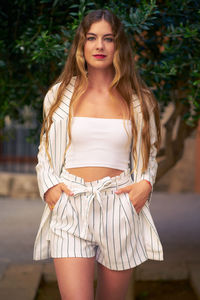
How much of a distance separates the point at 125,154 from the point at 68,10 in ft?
4.65

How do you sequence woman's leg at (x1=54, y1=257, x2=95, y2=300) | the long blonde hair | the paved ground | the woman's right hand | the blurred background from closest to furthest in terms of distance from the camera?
woman's leg at (x1=54, y1=257, x2=95, y2=300)
the woman's right hand
the long blonde hair
the blurred background
the paved ground

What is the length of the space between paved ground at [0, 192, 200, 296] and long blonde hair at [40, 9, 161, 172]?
2.69 m

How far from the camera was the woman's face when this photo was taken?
3.04 metres

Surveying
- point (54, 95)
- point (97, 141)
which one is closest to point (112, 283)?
point (97, 141)

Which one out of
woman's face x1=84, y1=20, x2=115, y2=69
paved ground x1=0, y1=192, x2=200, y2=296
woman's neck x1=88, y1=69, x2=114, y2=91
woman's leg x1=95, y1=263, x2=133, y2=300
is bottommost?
paved ground x1=0, y1=192, x2=200, y2=296

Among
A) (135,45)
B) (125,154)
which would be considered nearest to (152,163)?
(125,154)

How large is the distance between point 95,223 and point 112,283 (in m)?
0.37

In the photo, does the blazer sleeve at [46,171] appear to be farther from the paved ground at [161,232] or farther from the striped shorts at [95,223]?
the paved ground at [161,232]

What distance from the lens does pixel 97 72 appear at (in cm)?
315

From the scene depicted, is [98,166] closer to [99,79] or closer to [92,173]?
[92,173]

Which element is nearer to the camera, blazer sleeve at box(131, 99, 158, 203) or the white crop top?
the white crop top

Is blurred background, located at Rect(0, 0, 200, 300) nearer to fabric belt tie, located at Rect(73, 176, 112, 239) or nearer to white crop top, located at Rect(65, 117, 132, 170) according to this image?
white crop top, located at Rect(65, 117, 132, 170)

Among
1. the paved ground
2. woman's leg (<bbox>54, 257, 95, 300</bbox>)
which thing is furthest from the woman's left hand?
the paved ground

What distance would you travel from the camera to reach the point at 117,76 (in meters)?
3.10
